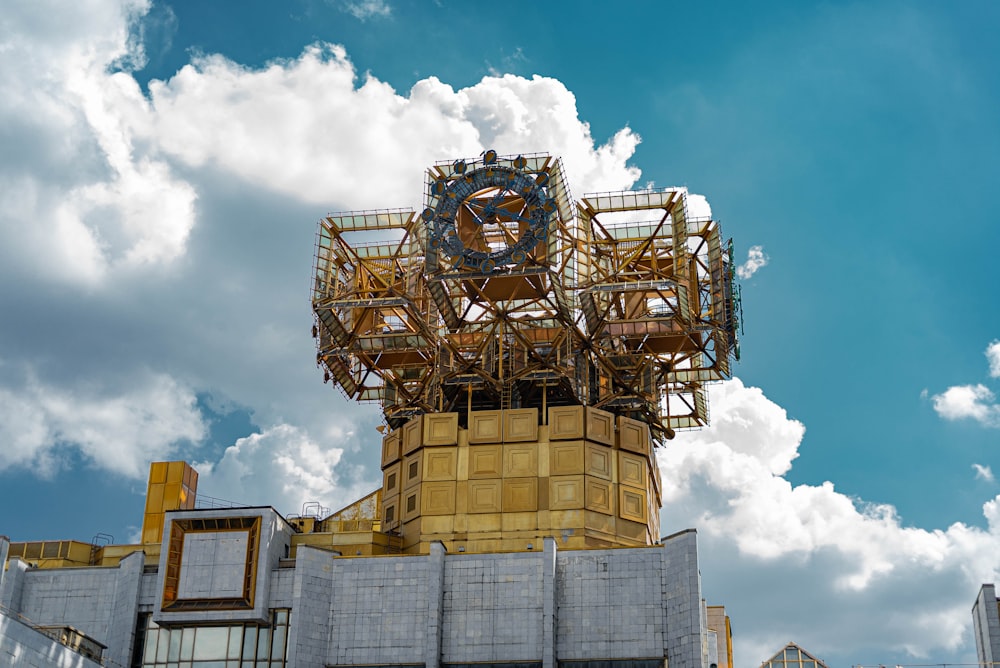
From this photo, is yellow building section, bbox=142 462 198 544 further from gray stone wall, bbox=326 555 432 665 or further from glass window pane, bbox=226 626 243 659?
gray stone wall, bbox=326 555 432 665

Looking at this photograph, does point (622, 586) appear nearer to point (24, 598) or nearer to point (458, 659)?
point (458, 659)

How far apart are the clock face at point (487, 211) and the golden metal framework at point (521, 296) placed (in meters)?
0.09

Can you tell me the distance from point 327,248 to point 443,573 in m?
24.8

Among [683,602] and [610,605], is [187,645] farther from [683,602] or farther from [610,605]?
[683,602]

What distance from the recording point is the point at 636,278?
8606 cm

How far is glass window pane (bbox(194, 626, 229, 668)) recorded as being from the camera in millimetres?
78625

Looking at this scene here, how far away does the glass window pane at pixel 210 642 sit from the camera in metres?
78.6

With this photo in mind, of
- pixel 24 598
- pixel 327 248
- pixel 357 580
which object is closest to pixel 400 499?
pixel 357 580

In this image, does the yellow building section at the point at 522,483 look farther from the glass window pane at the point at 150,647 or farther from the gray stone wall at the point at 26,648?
the gray stone wall at the point at 26,648

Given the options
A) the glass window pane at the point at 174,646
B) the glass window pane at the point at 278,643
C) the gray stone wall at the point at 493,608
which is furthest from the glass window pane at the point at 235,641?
the gray stone wall at the point at 493,608

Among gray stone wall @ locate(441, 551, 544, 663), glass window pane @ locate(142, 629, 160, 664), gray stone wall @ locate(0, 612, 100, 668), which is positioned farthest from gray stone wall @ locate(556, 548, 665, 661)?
gray stone wall @ locate(0, 612, 100, 668)

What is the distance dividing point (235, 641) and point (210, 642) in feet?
5.19

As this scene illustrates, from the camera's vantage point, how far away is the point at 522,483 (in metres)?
85.9

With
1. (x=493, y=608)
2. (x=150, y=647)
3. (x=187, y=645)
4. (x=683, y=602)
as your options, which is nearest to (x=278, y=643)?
(x=187, y=645)
